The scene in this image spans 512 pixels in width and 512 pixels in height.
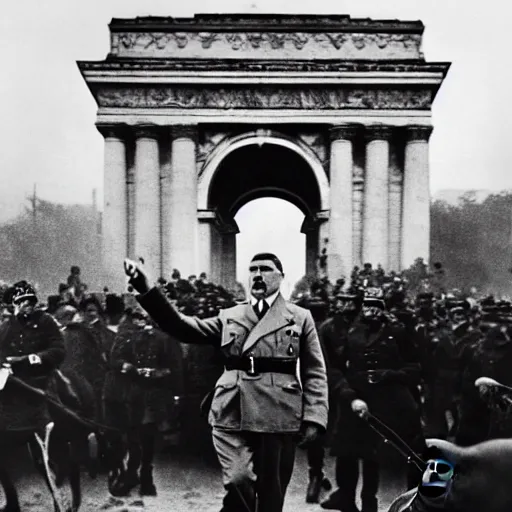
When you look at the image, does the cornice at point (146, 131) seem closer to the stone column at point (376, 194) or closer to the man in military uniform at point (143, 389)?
the stone column at point (376, 194)

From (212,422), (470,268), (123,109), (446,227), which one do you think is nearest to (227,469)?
(212,422)

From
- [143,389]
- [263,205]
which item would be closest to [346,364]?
[143,389]

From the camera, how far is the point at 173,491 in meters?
7.62

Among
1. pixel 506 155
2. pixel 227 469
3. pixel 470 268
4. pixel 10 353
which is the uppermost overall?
pixel 506 155

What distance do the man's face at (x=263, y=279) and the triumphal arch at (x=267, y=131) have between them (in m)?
3.29

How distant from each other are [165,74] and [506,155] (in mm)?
4143

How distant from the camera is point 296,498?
A: 7.43 metres

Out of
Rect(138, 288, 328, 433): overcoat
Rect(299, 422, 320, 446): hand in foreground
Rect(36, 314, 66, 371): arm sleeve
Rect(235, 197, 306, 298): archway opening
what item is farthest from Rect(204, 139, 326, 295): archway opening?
Rect(299, 422, 320, 446): hand in foreground

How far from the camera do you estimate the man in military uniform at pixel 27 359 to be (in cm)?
756

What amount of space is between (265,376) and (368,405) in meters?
2.09

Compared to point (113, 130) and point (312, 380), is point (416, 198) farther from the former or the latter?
point (312, 380)

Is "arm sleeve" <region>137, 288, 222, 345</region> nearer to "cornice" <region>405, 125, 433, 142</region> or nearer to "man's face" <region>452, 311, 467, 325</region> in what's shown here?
"man's face" <region>452, 311, 467, 325</region>

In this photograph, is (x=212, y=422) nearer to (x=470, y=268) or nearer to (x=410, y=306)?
(x=410, y=306)

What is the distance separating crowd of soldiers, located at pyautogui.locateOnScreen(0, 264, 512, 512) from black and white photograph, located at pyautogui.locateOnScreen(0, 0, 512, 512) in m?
0.02
